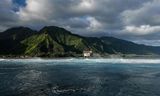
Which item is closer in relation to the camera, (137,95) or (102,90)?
(137,95)

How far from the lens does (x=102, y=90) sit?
138ft

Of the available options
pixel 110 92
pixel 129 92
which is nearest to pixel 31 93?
pixel 110 92

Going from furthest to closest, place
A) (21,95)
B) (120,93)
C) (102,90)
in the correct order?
(102,90) → (120,93) → (21,95)

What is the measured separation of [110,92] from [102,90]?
224cm

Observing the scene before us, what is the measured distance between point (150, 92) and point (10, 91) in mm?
22612

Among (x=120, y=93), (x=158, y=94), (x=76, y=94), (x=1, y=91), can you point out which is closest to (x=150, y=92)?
(x=158, y=94)

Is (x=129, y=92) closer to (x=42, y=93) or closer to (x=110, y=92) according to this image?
(x=110, y=92)

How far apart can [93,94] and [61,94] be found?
496 centimetres

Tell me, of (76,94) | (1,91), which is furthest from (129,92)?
(1,91)

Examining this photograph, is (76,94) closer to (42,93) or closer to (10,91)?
(42,93)

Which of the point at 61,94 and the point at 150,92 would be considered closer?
the point at 61,94

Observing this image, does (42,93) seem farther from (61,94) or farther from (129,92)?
(129,92)

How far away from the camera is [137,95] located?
125ft

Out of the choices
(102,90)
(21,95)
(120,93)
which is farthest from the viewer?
(102,90)
